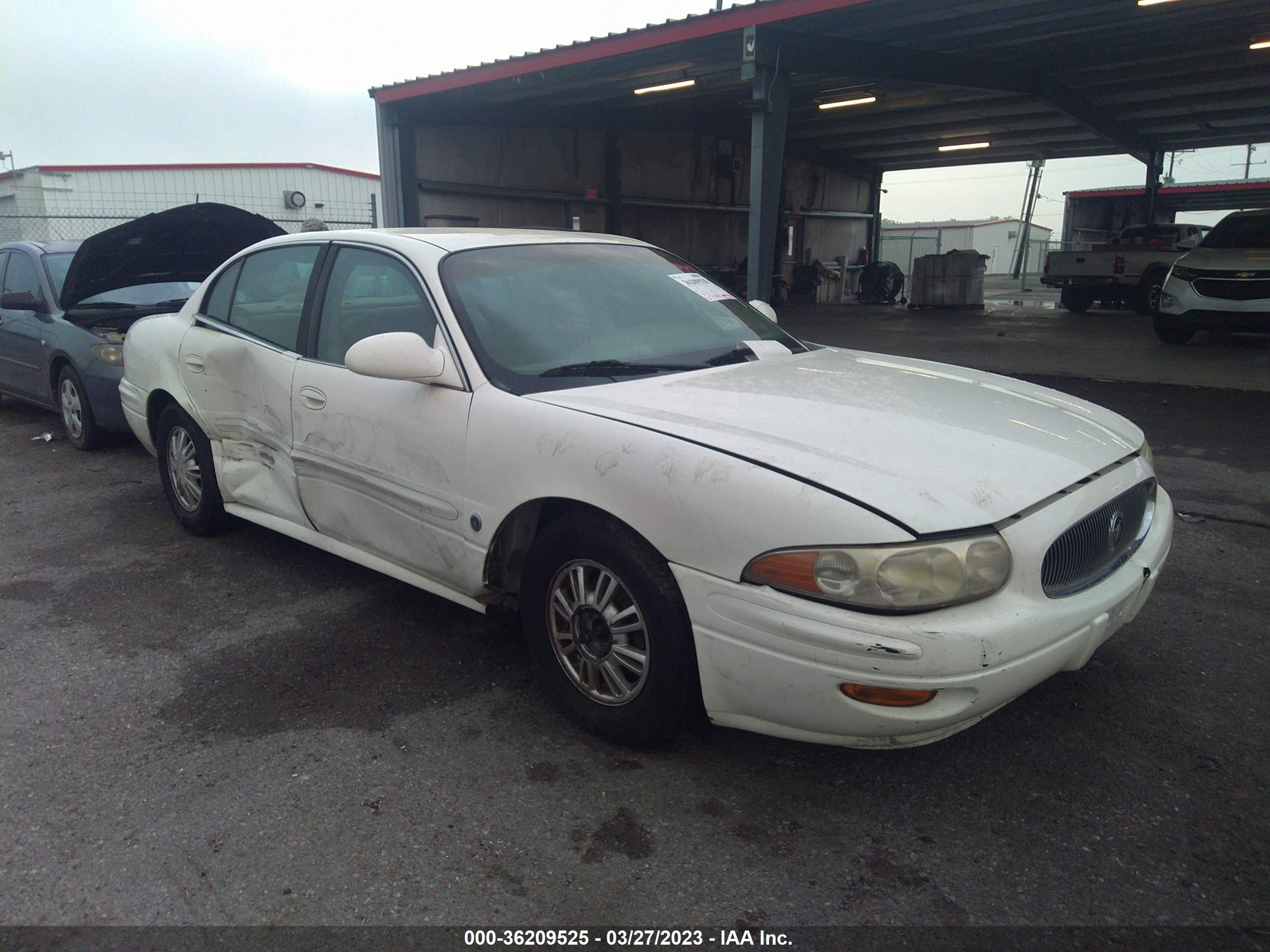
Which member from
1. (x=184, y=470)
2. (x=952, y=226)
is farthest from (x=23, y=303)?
(x=952, y=226)

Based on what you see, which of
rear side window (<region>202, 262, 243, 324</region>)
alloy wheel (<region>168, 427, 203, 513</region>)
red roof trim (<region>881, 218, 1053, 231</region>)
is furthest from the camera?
red roof trim (<region>881, 218, 1053, 231</region>)

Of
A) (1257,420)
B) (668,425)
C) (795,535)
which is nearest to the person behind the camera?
(795,535)

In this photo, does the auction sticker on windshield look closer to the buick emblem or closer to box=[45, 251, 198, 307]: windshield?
the buick emblem

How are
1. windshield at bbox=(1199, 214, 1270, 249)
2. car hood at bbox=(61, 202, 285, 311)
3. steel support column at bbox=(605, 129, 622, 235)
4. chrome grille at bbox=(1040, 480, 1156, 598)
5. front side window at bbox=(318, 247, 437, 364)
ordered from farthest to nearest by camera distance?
steel support column at bbox=(605, 129, 622, 235)
windshield at bbox=(1199, 214, 1270, 249)
car hood at bbox=(61, 202, 285, 311)
front side window at bbox=(318, 247, 437, 364)
chrome grille at bbox=(1040, 480, 1156, 598)

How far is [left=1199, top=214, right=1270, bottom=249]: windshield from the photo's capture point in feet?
40.0

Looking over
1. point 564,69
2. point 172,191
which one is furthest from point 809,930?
point 172,191

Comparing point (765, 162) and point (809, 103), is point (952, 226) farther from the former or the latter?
point (765, 162)

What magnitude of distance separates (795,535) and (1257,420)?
7.05 metres

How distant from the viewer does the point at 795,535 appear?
225 cm

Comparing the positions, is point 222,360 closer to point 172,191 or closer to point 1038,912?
point 1038,912

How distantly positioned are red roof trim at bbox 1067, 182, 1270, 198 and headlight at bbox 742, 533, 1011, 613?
35.4 m

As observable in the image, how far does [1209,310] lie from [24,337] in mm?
12997

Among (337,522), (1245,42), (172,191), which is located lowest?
(337,522)

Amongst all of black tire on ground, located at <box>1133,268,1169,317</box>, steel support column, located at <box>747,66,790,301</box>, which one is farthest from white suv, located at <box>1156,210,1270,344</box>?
steel support column, located at <box>747,66,790,301</box>
